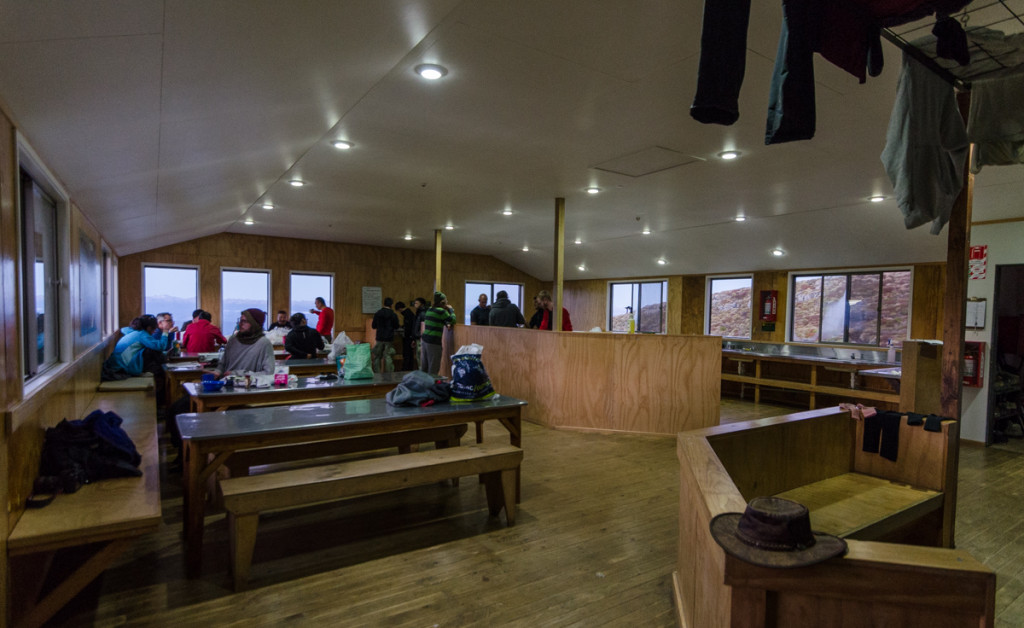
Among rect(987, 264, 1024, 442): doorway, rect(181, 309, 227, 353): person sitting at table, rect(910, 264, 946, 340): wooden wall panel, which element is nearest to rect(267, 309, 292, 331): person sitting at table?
rect(181, 309, 227, 353): person sitting at table

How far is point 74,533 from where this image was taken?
82.7 inches

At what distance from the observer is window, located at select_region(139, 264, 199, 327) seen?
31.1ft

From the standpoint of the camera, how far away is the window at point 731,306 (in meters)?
10.0

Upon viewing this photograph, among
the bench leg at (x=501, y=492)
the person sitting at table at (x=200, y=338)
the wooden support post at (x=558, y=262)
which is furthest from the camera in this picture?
the person sitting at table at (x=200, y=338)

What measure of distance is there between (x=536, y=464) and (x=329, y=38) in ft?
12.5

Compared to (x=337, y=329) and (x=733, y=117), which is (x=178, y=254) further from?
(x=733, y=117)

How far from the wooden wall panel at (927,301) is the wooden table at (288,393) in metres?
7.67

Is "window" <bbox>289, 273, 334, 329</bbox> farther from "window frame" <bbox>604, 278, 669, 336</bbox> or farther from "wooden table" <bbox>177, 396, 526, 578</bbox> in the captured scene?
"wooden table" <bbox>177, 396, 526, 578</bbox>

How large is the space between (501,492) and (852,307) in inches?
305

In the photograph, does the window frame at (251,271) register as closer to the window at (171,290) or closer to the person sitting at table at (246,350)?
the window at (171,290)

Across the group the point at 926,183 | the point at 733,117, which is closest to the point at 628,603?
the point at 733,117

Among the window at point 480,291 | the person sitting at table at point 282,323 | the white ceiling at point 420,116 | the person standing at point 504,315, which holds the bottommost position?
the person sitting at table at point 282,323

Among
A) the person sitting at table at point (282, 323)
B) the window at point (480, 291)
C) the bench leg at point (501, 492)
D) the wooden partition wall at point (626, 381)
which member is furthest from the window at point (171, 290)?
the bench leg at point (501, 492)

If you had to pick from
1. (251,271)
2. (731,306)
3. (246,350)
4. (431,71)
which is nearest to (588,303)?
(731,306)
